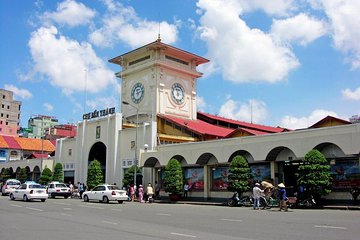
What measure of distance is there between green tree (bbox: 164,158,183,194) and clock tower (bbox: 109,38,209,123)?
1238 centimetres

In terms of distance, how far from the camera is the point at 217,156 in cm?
3481

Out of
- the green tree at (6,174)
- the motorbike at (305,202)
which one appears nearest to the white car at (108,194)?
the motorbike at (305,202)

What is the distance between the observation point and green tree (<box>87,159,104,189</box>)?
45469 mm

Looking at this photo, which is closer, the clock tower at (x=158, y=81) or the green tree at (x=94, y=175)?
the green tree at (x=94, y=175)

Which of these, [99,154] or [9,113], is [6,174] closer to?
[99,154]

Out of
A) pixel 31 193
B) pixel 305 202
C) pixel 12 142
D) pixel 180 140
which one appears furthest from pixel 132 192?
pixel 12 142

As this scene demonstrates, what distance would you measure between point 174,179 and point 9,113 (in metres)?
95.4

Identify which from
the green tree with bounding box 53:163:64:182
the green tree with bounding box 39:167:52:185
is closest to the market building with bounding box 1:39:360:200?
the green tree with bounding box 53:163:64:182

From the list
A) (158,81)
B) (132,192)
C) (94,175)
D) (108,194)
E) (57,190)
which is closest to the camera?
(108,194)

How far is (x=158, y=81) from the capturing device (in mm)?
50125

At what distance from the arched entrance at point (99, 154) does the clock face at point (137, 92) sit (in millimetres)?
7649

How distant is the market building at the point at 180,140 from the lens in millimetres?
28469

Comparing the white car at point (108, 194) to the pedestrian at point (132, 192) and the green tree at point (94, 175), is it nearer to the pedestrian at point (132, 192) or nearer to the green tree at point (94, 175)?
the pedestrian at point (132, 192)

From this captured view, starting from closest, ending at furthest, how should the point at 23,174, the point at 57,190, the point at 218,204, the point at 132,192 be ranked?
1. the point at 218,204
2. the point at 132,192
3. the point at 57,190
4. the point at 23,174
